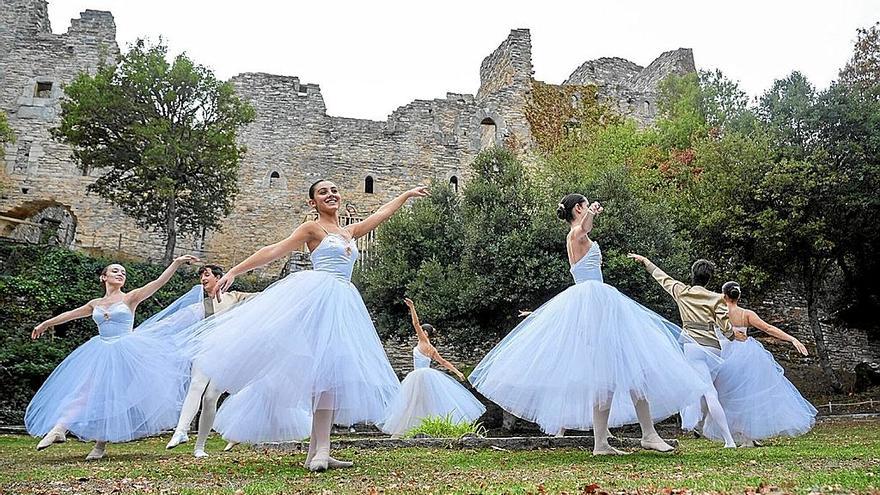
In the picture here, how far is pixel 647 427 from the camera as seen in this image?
6883mm

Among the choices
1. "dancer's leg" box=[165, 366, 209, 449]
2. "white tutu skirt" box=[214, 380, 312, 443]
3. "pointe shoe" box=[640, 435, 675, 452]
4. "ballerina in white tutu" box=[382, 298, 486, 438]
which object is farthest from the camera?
"ballerina in white tutu" box=[382, 298, 486, 438]

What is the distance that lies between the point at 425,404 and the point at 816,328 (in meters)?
13.1

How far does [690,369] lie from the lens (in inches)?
261

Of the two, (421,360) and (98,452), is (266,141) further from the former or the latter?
(98,452)

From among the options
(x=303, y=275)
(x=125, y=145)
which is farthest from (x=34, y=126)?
(x=303, y=275)

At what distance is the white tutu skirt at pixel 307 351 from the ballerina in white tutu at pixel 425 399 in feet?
20.4

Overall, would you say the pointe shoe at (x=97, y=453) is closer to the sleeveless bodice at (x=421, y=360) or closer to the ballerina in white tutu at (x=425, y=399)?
the ballerina in white tutu at (x=425, y=399)

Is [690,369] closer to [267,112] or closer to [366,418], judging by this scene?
[366,418]

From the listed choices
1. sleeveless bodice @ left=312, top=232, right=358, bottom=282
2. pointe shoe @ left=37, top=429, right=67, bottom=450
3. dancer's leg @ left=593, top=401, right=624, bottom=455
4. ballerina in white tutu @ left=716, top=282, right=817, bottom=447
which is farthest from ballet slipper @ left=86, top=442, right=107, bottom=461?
ballerina in white tutu @ left=716, top=282, right=817, bottom=447

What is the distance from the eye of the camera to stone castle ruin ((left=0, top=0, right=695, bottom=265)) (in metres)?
32.6

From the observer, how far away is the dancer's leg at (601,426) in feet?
22.1

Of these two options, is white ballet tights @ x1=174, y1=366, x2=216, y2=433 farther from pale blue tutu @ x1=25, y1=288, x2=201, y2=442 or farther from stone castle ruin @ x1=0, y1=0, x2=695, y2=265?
stone castle ruin @ x1=0, y1=0, x2=695, y2=265

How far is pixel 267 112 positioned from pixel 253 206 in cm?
452

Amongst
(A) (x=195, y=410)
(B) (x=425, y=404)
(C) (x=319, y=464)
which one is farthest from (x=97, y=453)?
(B) (x=425, y=404)
